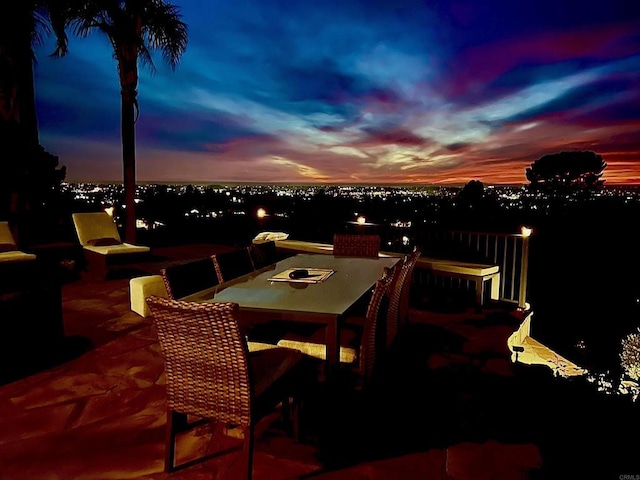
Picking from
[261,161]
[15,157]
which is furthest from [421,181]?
[15,157]

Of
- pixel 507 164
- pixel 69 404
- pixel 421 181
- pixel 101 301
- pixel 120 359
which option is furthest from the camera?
pixel 421 181

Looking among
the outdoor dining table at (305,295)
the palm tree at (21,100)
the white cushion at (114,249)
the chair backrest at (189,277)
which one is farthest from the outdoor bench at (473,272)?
the palm tree at (21,100)

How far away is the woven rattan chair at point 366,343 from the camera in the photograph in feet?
6.93

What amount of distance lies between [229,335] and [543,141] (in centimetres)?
1147

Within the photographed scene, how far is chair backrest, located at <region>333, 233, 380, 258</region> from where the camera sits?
418 cm

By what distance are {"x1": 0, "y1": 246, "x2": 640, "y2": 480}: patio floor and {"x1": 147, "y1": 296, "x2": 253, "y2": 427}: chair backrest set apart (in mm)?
379

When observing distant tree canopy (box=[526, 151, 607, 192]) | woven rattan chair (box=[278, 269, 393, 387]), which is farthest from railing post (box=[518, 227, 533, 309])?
distant tree canopy (box=[526, 151, 607, 192])

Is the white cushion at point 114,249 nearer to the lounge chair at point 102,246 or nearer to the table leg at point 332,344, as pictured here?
the lounge chair at point 102,246

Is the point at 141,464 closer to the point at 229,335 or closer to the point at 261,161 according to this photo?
the point at 229,335

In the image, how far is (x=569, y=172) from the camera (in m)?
24.0

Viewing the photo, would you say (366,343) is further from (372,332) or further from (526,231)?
(526,231)

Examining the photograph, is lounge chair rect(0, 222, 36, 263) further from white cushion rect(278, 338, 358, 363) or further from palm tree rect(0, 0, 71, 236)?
white cushion rect(278, 338, 358, 363)

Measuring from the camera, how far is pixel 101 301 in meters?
4.85

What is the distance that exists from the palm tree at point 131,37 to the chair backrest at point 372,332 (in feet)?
21.8
